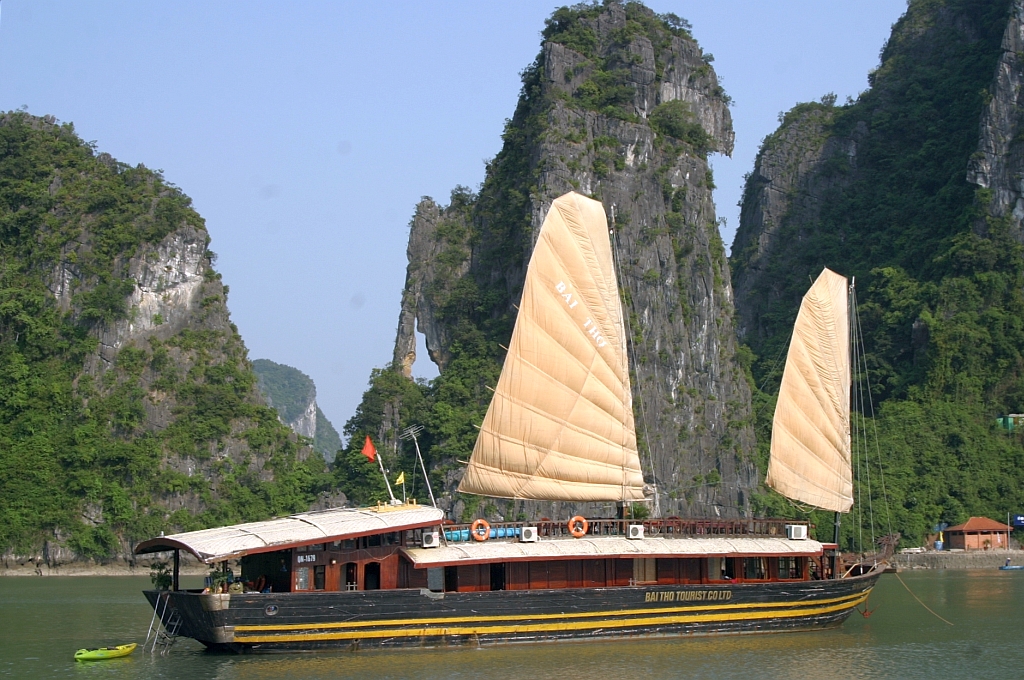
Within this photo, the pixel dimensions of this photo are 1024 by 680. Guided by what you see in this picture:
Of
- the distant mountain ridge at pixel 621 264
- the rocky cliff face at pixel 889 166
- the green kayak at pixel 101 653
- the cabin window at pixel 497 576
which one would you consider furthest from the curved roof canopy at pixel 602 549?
the rocky cliff face at pixel 889 166

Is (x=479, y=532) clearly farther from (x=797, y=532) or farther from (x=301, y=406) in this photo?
(x=301, y=406)

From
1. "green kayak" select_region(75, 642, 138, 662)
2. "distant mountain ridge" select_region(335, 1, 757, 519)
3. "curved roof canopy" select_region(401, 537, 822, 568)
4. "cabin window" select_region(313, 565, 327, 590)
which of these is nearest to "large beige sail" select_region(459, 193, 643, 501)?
"curved roof canopy" select_region(401, 537, 822, 568)

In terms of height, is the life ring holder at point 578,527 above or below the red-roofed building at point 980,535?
above

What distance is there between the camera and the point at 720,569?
25.8 meters

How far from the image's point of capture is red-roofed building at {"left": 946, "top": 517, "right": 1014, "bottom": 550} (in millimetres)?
58438

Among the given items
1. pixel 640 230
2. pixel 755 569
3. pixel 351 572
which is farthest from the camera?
pixel 640 230

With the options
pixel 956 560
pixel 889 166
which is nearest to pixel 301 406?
pixel 889 166

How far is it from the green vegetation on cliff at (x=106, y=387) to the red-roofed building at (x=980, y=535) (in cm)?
2961

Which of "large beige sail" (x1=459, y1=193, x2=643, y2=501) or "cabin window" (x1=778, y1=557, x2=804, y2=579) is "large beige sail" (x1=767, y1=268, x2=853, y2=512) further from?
"large beige sail" (x1=459, y1=193, x2=643, y2=501)

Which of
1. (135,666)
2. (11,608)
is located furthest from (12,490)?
(135,666)

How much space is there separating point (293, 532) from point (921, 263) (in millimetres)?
60282

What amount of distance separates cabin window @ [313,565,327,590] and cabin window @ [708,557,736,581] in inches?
297

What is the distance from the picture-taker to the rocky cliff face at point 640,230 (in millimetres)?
61469

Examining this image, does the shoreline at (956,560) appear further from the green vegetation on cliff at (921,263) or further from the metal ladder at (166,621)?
the metal ladder at (166,621)
